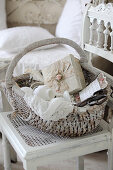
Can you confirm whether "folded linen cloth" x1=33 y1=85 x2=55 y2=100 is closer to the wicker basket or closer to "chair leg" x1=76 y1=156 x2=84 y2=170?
the wicker basket

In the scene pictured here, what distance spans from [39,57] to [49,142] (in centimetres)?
79

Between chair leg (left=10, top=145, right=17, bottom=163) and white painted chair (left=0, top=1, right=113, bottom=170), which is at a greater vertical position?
white painted chair (left=0, top=1, right=113, bottom=170)

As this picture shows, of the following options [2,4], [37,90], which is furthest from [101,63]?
[2,4]

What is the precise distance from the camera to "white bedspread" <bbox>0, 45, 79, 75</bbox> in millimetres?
1700

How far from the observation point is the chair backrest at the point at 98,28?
135 centimetres

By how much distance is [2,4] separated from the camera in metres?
2.31

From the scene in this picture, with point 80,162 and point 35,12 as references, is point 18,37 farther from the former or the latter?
point 80,162

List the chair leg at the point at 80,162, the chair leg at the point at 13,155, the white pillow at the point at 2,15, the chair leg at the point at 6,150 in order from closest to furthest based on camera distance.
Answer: the chair leg at the point at 6,150, the chair leg at the point at 80,162, the chair leg at the point at 13,155, the white pillow at the point at 2,15

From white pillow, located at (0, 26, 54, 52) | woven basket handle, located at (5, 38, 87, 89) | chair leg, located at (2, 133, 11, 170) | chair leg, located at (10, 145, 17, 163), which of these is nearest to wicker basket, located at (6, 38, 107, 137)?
woven basket handle, located at (5, 38, 87, 89)

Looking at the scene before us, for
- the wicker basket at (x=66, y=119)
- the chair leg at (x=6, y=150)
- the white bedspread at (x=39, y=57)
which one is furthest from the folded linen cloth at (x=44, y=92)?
the white bedspread at (x=39, y=57)

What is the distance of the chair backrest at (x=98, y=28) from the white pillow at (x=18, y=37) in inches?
17.7

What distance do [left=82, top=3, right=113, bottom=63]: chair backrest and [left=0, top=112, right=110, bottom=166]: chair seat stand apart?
40cm

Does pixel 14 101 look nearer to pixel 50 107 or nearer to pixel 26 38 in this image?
pixel 50 107

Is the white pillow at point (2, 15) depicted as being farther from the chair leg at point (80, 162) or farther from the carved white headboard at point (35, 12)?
the chair leg at point (80, 162)
